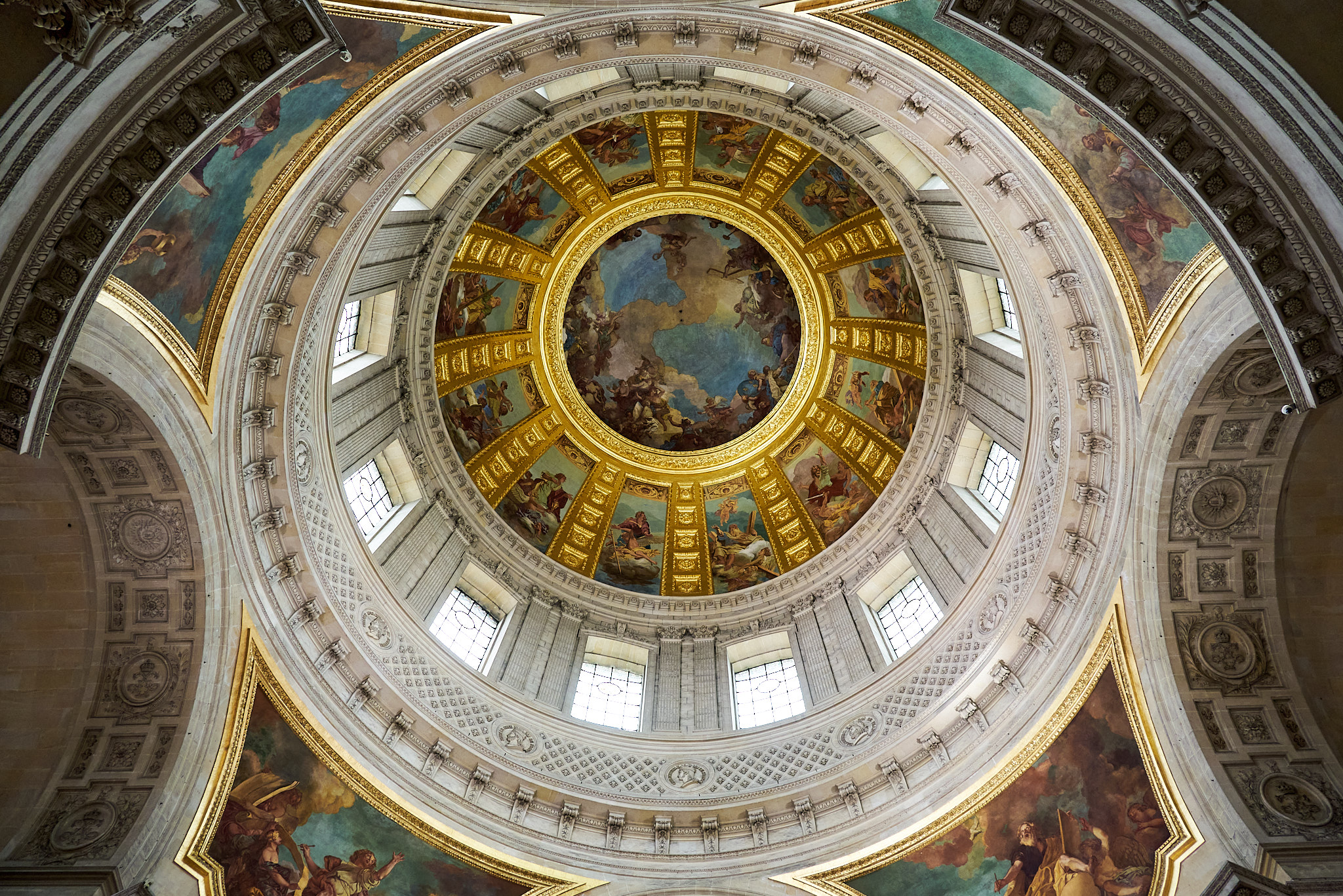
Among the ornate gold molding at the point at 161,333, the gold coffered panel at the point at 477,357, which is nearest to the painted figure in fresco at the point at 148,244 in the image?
the ornate gold molding at the point at 161,333

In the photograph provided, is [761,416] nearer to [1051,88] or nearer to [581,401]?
[581,401]

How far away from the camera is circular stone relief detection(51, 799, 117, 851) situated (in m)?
12.0

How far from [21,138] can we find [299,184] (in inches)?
221

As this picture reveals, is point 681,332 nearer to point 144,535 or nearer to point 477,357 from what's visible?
point 477,357

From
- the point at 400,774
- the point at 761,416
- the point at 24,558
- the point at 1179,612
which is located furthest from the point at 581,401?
the point at 1179,612

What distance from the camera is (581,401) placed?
2777 cm

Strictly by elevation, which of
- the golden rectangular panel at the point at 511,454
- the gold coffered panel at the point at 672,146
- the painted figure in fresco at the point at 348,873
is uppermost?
the gold coffered panel at the point at 672,146

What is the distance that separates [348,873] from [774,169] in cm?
1951

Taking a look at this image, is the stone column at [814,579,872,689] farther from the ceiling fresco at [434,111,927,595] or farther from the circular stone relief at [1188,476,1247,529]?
the circular stone relief at [1188,476,1247,529]

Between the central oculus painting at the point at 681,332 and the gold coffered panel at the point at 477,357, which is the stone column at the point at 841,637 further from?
the gold coffered panel at the point at 477,357

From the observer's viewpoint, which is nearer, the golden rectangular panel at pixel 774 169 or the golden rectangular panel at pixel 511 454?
the golden rectangular panel at pixel 774 169

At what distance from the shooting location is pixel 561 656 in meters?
21.4

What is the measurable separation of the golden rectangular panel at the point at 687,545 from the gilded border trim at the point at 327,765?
1042cm

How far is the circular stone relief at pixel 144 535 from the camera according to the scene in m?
13.1
